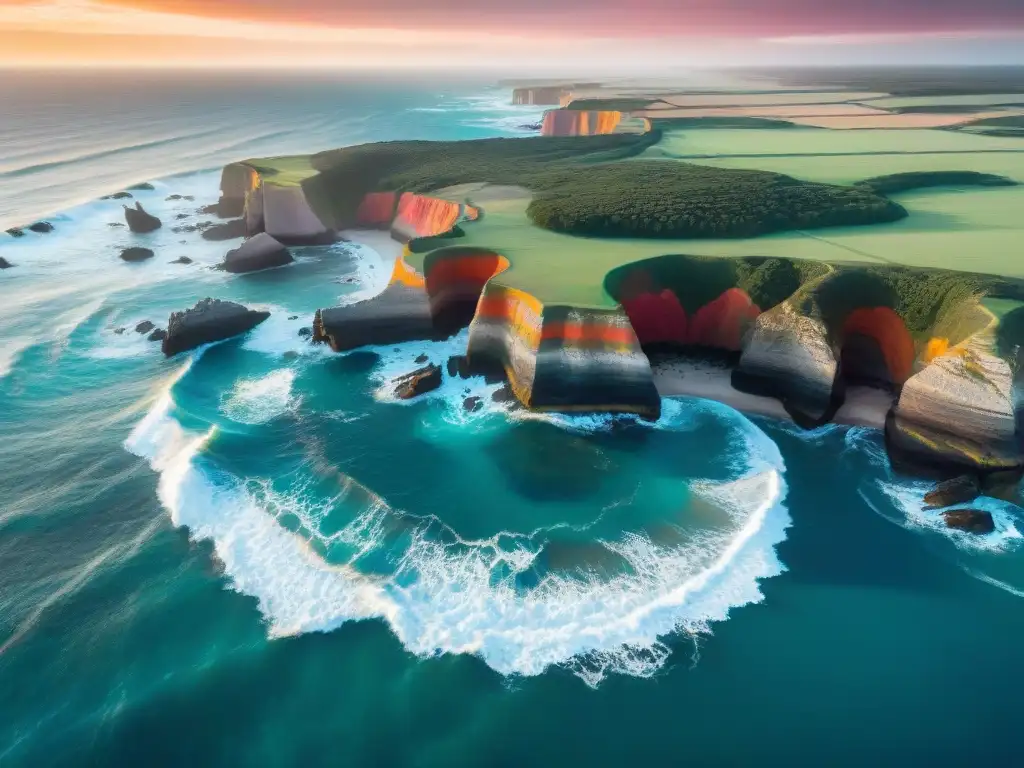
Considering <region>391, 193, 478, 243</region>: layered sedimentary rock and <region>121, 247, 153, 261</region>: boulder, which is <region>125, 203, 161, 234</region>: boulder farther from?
<region>391, 193, 478, 243</region>: layered sedimentary rock

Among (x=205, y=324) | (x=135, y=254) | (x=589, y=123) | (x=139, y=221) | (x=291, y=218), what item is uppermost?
(x=205, y=324)

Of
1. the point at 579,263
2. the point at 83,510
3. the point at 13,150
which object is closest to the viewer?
the point at 83,510

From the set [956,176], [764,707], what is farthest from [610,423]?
[956,176]

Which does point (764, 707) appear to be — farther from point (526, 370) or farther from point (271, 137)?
point (271, 137)

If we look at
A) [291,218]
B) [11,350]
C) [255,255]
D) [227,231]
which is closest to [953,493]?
[11,350]

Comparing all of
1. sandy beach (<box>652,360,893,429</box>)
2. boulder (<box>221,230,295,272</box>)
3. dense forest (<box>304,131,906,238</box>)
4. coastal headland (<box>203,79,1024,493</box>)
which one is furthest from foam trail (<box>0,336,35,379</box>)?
sandy beach (<box>652,360,893,429</box>)

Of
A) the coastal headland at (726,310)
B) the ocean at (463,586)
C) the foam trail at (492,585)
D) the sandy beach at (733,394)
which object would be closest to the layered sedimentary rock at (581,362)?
the coastal headland at (726,310)

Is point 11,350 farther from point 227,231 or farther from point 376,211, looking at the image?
point 376,211
